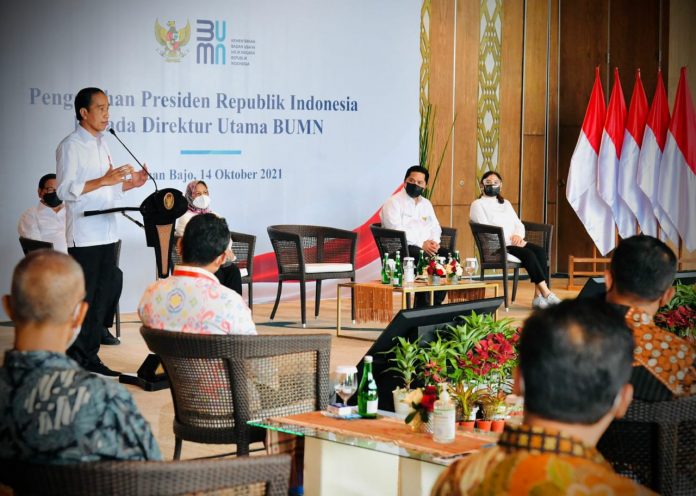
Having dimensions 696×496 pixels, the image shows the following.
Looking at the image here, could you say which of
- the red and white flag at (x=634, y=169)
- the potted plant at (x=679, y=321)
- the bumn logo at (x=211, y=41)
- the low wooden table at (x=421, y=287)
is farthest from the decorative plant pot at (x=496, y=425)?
the red and white flag at (x=634, y=169)

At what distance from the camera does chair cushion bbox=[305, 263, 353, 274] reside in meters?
8.85

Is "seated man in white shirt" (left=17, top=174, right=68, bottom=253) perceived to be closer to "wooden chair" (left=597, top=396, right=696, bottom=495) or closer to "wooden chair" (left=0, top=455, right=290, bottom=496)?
"wooden chair" (left=597, top=396, right=696, bottom=495)

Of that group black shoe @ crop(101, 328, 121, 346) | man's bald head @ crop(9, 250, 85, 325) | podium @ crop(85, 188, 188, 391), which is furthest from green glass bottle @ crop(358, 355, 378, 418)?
black shoe @ crop(101, 328, 121, 346)

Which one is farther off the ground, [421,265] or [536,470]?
[421,265]

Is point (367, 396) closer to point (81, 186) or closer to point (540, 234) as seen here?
point (81, 186)

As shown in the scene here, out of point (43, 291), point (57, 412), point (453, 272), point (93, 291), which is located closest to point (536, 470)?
point (57, 412)

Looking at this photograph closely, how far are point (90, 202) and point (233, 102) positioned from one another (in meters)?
3.73

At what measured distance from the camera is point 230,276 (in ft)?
27.1

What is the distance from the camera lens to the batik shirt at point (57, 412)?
2.18m

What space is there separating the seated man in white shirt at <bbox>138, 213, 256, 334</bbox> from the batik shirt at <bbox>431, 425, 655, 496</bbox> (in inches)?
83.2

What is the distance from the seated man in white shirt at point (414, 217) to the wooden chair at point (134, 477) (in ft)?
23.3

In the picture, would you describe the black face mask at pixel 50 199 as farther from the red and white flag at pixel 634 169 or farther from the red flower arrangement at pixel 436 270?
the red and white flag at pixel 634 169

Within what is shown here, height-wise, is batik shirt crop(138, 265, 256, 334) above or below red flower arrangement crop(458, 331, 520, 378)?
above

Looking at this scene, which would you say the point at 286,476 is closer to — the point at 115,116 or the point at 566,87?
the point at 115,116
